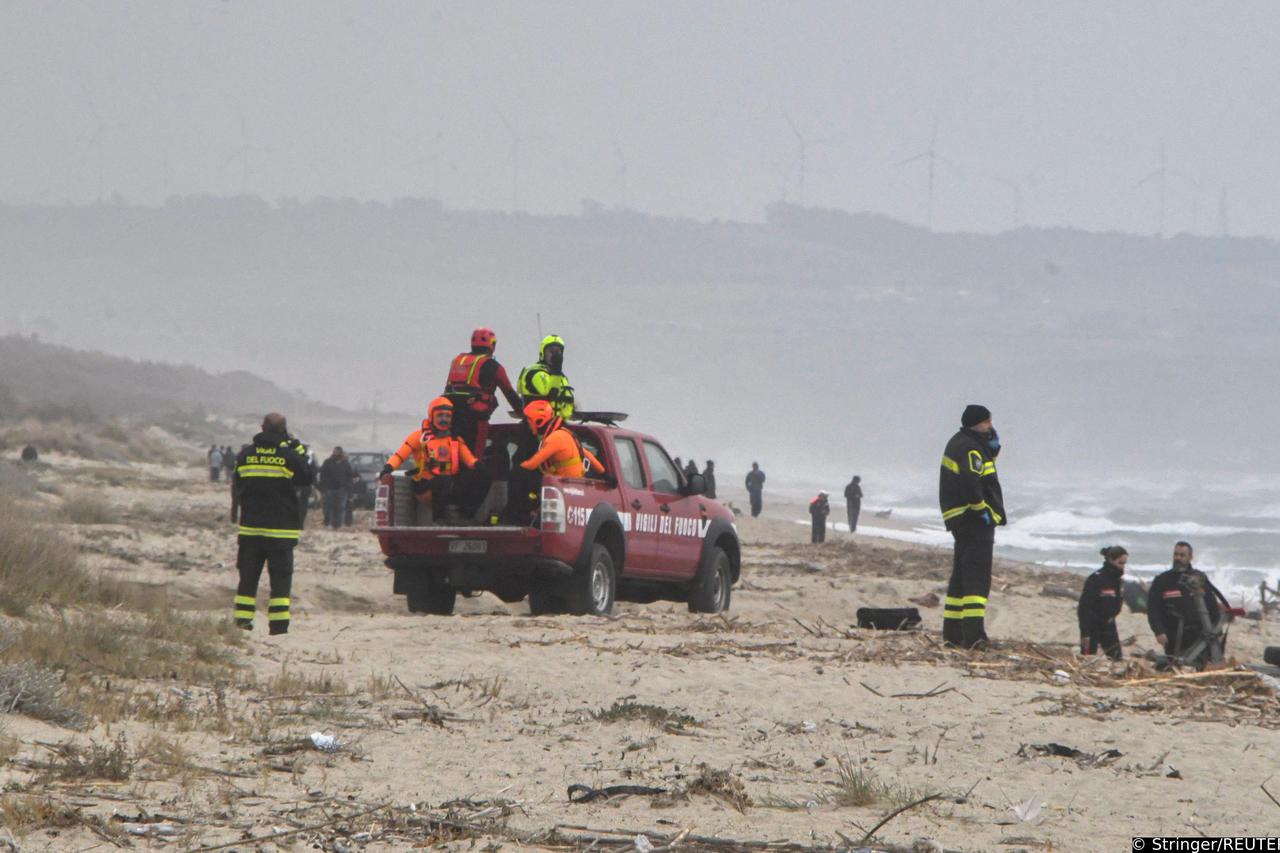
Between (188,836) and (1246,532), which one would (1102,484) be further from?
(188,836)

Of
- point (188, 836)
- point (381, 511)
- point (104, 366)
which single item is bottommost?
point (188, 836)

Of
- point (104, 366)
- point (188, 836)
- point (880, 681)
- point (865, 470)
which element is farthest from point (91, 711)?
point (865, 470)

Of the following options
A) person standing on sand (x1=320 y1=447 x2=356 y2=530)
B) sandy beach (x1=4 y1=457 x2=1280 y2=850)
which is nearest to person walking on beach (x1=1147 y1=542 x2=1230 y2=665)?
sandy beach (x1=4 y1=457 x2=1280 y2=850)

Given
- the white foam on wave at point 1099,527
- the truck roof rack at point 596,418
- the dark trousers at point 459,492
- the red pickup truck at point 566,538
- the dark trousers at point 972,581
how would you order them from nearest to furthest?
the dark trousers at point 972,581 → the red pickup truck at point 566,538 → the dark trousers at point 459,492 → the truck roof rack at point 596,418 → the white foam on wave at point 1099,527

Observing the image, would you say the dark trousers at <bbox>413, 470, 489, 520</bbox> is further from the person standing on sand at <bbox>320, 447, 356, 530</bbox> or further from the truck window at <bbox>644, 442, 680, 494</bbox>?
the person standing on sand at <bbox>320, 447, 356, 530</bbox>

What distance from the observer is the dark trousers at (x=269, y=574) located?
11445mm

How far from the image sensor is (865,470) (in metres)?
178

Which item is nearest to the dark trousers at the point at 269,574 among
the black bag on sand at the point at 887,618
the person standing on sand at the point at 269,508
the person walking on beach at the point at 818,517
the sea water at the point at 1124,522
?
the person standing on sand at the point at 269,508

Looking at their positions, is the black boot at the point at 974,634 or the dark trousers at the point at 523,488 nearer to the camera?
the black boot at the point at 974,634

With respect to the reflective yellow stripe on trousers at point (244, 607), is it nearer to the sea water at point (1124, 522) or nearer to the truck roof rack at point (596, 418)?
the truck roof rack at point (596, 418)

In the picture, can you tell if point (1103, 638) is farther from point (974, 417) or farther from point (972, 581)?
point (974, 417)

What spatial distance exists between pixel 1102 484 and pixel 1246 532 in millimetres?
68848

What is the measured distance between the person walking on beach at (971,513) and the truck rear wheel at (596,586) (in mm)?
2946

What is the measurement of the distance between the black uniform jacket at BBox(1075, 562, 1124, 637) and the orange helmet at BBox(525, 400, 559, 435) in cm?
440
